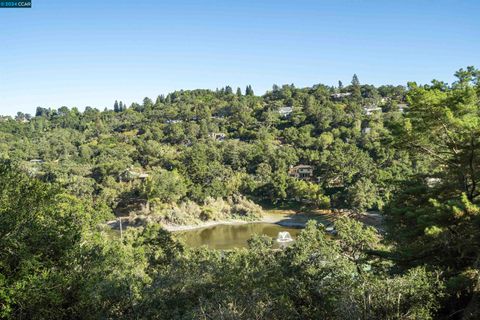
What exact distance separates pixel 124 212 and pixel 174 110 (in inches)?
2083

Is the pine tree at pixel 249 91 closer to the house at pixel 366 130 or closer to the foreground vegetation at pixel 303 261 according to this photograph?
the house at pixel 366 130

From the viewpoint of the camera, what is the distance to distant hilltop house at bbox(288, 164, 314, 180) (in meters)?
54.5

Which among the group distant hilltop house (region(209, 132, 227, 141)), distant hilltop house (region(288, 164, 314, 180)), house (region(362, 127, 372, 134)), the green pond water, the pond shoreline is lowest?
the green pond water

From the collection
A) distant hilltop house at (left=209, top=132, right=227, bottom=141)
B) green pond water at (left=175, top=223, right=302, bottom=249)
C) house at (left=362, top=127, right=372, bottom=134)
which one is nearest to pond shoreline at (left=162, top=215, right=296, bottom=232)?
green pond water at (left=175, top=223, right=302, bottom=249)

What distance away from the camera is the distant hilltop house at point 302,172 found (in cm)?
5453

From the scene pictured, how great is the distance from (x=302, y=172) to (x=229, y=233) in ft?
65.1

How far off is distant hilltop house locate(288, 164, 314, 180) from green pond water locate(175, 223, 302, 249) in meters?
14.6

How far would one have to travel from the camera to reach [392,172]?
141ft

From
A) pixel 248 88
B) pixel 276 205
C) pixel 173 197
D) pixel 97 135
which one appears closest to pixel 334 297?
pixel 173 197

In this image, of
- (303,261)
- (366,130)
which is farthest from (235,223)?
(366,130)

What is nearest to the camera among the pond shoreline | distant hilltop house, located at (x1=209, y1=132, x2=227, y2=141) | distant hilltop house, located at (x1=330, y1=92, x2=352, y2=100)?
the pond shoreline

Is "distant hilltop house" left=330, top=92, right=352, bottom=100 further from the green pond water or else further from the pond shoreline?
the green pond water

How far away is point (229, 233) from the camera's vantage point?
39.4 meters

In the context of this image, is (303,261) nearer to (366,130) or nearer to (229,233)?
(229,233)
